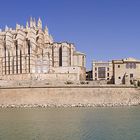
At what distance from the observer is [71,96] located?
53312mm

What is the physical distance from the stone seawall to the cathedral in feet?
37.0

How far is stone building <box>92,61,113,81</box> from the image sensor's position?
226 feet

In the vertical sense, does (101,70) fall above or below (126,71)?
above

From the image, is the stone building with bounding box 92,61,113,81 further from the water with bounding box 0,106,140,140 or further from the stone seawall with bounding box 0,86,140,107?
the water with bounding box 0,106,140,140

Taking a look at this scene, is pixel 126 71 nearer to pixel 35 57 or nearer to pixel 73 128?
pixel 35 57

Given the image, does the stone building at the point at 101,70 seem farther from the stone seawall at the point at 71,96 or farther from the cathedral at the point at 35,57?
the stone seawall at the point at 71,96

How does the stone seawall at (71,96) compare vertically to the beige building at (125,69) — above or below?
below

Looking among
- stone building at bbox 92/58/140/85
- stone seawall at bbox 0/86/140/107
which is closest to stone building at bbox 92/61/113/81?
stone building at bbox 92/58/140/85

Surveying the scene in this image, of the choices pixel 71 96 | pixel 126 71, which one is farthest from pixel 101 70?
pixel 71 96

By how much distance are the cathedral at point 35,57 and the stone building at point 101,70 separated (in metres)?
2.53

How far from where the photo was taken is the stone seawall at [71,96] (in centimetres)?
5262

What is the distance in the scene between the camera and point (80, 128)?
28.4 m

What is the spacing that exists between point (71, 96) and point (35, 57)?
60.7 feet

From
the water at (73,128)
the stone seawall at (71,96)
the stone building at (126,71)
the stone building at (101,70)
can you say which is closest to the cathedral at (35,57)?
the stone building at (101,70)
